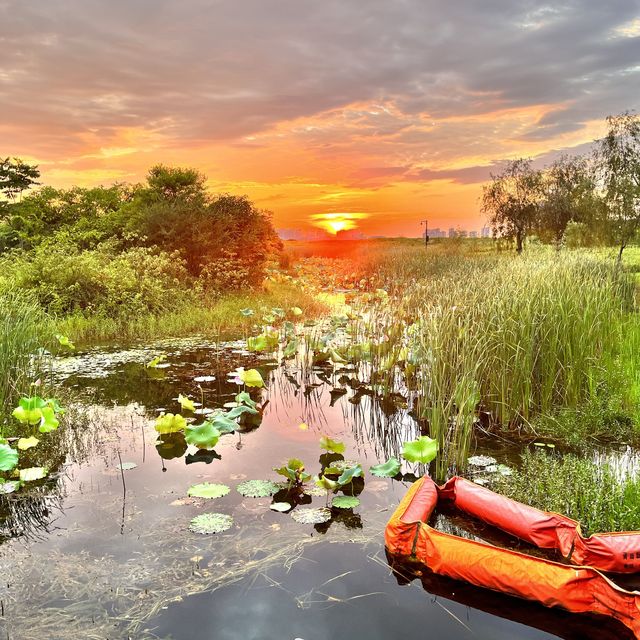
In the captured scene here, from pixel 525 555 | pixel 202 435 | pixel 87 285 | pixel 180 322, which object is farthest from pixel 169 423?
pixel 87 285

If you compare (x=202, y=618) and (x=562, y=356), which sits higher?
(x=562, y=356)

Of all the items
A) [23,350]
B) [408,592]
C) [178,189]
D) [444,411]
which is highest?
[178,189]

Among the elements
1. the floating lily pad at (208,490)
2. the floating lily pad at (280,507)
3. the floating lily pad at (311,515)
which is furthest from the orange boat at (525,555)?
the floating lily pad at (208,490)

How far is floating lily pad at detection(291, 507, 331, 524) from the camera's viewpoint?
3838 mm

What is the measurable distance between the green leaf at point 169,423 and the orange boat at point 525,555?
2415mm

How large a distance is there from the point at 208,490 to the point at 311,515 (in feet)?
2.71

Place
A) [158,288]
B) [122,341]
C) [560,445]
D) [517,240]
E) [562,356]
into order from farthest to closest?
[517,240], [158,288], [122,341], [562,356], [560,445]

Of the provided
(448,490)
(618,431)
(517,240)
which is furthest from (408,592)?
(517,240)

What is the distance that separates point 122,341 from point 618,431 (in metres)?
7.52

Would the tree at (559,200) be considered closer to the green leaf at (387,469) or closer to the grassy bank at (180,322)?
the grassy bank at (180,322)

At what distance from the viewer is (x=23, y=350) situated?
5.96 metres

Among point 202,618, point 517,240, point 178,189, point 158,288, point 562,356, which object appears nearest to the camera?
point 202,618

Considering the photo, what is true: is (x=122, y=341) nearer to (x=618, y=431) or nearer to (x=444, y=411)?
(x=444, y=411)

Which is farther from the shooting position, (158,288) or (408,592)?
(158,288)
